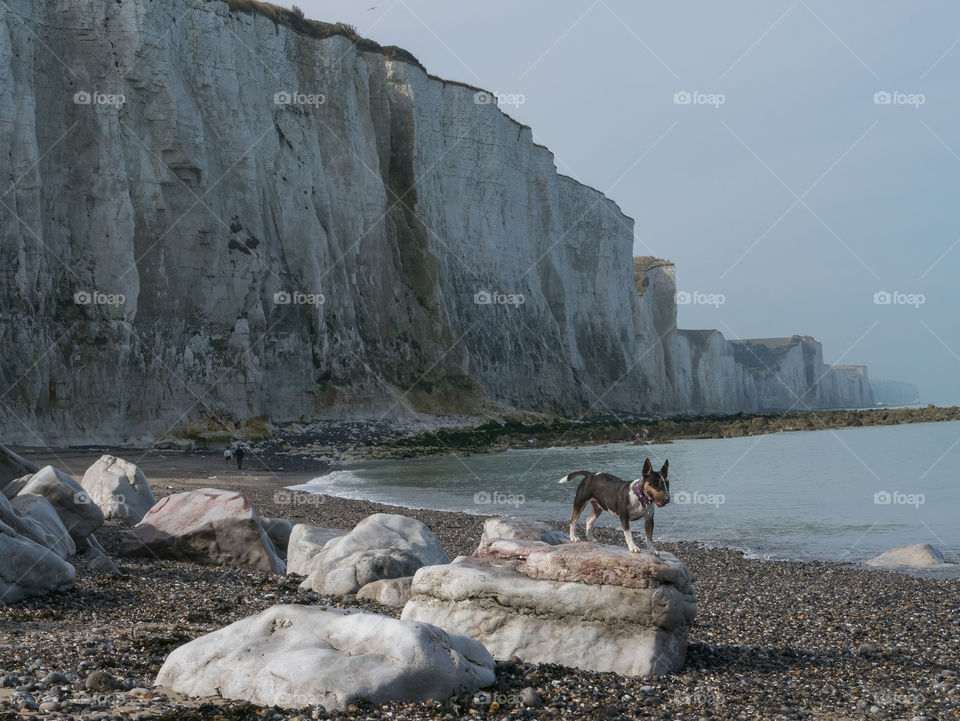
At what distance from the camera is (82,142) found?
3809 centimetres

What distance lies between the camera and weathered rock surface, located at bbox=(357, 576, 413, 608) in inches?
354

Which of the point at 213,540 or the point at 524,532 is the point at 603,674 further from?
the point at 213,540

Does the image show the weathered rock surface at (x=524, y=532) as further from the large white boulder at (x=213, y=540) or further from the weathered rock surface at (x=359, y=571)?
the large white boulder at (x=213, y=540)

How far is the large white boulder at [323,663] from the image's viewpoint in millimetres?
5109

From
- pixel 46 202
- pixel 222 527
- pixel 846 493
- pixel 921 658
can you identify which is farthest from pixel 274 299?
pixel 921 658

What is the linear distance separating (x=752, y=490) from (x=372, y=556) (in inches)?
829

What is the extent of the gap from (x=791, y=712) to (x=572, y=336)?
237 ft

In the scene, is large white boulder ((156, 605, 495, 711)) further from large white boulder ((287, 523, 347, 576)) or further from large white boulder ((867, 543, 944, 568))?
large white boulder ((867, 543, 944, 568))

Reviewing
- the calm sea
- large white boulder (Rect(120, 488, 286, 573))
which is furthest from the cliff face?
large white boulder (Rect(120, 488, 286, 573))

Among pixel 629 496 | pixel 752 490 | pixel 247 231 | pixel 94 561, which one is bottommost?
pixel 752 490

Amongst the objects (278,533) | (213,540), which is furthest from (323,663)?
(278,533)

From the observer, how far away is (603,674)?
20.8 feet

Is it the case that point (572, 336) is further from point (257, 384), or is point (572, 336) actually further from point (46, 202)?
point (46, 202)

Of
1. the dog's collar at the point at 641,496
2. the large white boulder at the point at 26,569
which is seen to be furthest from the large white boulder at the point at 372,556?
the dog's collar at the point at 641,496
